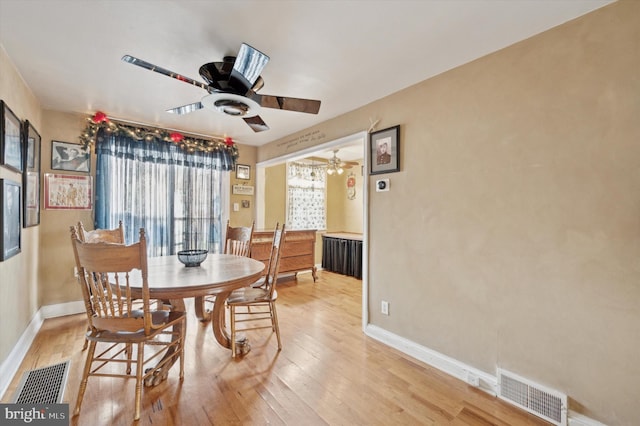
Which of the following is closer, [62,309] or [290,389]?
[290,389]

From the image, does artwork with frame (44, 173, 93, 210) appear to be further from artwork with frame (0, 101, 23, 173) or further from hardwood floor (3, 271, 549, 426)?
hardwood floor (3, 271, 549, 426)

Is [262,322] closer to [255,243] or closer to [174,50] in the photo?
[255,243]

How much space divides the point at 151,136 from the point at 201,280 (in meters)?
2.82

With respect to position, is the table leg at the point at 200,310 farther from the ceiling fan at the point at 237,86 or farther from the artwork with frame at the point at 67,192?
the ceiling fan at the point at 237,86

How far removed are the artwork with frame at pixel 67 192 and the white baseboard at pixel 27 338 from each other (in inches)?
46.4

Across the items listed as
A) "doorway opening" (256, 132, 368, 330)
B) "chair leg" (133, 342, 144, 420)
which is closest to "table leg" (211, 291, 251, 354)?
"chair leg" (133, 342, 144, 420)

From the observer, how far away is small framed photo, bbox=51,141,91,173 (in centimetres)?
326

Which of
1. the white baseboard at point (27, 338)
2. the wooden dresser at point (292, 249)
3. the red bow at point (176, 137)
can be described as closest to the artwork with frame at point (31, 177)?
the white baseboard at point (27, 338)

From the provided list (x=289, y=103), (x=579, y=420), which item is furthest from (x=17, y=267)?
(x=579, y=420)

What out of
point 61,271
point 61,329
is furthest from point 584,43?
point 61,271

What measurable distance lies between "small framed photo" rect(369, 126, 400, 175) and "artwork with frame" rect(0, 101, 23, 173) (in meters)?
2.90

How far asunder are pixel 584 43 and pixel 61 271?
5.24 m

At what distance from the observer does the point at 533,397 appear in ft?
5.86

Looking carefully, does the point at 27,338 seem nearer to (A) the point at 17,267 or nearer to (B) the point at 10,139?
(A) the point at 17,267
